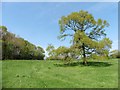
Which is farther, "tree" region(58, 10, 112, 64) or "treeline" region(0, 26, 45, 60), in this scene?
"treeline" region(0, 26, 45, 60)

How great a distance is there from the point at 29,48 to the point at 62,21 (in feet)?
69.8

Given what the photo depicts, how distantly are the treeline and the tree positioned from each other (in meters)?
10.7

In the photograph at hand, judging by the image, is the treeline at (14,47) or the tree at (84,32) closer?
the tree at (84,32)

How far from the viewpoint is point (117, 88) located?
39.1 ft

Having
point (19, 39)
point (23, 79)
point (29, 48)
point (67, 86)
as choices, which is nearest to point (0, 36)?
point (19, 39)

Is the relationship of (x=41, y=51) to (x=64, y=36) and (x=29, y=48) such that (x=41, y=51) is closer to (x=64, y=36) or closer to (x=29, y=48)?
(x=29, y=48)

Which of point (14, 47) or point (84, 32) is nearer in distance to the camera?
point (84, 32)

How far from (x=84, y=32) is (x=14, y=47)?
16.8 meters

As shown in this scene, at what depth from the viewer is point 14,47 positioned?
36.8 metres

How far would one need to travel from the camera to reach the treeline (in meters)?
33.0

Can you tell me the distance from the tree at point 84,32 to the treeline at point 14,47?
420 inches

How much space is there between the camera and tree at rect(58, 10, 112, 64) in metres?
22.3

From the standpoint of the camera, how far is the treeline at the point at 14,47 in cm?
3300

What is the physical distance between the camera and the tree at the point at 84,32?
22.3 meters
